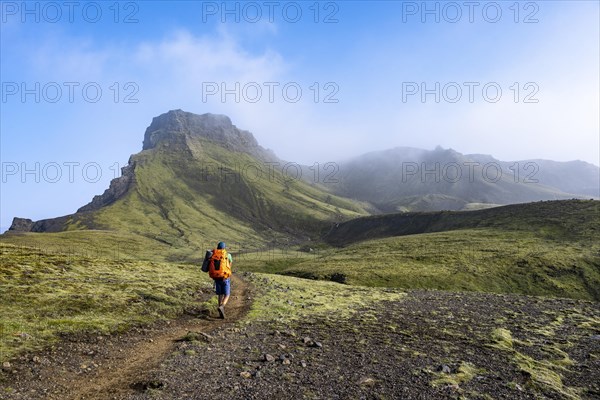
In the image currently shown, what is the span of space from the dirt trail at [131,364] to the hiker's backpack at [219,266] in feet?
8.20

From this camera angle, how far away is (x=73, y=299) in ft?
73.9

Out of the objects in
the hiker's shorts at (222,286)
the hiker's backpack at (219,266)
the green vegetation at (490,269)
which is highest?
the hiker's backpack at (219,266)

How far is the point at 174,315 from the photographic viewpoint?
73.8ft

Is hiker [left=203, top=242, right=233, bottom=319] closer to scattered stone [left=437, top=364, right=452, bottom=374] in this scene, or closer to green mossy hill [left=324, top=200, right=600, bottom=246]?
scattered stone [left=437, top=364, right=452, bottom=374]

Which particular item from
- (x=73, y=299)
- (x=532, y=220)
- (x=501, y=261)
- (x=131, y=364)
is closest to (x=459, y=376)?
(x=131, y=364)

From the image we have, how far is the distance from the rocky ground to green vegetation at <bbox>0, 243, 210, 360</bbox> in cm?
182

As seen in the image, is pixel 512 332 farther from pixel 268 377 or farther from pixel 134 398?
pixel 134 398

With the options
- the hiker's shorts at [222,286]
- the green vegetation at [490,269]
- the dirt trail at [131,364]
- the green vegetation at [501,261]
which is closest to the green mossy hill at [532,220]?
the green vegetation at [501,261]

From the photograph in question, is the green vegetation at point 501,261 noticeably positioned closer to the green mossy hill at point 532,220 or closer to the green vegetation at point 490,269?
the green vegetation at point 490,269

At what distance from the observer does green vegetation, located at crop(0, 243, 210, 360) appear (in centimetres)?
1703

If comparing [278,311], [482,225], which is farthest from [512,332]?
[482,225]

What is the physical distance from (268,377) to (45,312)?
14.3 m

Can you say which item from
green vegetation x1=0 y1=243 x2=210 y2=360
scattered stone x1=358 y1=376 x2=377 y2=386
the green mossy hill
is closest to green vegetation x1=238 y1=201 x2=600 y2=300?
the green mossy hill

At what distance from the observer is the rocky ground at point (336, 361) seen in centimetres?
1173
